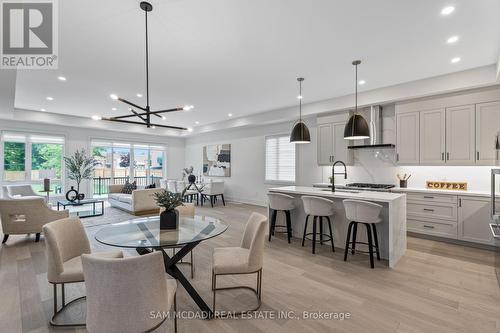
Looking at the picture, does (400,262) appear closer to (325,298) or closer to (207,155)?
(325,298)

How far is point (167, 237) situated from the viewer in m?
2.15

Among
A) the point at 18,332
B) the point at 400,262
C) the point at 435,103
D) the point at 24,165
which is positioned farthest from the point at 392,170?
the point at 24,165

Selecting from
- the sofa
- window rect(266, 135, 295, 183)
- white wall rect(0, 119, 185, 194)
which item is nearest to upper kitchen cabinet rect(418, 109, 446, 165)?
window rect(266, 135, 295, 183)

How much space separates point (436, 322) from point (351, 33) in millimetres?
3268

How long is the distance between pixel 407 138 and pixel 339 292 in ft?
12.4

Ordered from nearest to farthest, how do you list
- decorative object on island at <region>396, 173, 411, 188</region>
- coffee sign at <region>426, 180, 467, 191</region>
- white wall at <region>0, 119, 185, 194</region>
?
1. coffee sign at <region>426, 180, 467, 191</region>
2. decorative object on island at <region>396, 173, 411, 188</region>
3. white wall at <region>0, 119, 185, 194</region>

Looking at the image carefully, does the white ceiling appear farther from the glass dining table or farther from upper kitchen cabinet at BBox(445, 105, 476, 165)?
the glass dining table

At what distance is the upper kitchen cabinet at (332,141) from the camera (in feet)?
19.1

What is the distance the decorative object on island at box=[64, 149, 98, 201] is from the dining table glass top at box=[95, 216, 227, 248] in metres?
6.37

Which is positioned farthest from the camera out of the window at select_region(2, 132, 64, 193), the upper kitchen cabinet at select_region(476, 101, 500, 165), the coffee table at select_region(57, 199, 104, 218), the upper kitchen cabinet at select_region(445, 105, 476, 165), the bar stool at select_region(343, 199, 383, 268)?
the window at select_region(2, 132, 64, 193)

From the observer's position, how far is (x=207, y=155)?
10188 millimetres

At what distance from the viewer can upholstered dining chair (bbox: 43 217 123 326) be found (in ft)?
6.57

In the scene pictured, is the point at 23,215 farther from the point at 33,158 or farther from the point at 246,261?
the point at 33,158

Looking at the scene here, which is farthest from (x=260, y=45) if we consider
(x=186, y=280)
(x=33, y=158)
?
(x=33, y=158)
